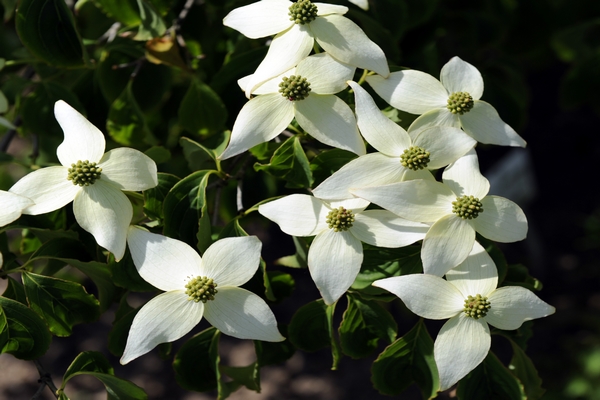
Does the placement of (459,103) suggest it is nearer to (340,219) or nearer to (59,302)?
(340,219)

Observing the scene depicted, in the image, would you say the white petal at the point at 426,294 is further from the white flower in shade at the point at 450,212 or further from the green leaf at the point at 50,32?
the green leaf at the point at 50,32

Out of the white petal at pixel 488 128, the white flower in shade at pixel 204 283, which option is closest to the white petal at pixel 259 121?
the white flower in shade at pixel 204 283

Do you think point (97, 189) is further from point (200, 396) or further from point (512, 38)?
point (200, 396)

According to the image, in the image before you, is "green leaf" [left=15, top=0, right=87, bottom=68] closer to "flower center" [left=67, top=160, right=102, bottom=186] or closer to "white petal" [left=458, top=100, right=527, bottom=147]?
"flower center" [left=67, top=160, right=102, bottom=186]

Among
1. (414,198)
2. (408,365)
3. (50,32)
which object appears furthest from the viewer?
(50,32)

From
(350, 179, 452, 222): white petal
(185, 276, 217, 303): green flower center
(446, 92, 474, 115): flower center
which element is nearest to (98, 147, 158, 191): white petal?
(185, 276, 217, 303): green flower center

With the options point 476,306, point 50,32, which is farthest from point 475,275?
point 50,32
